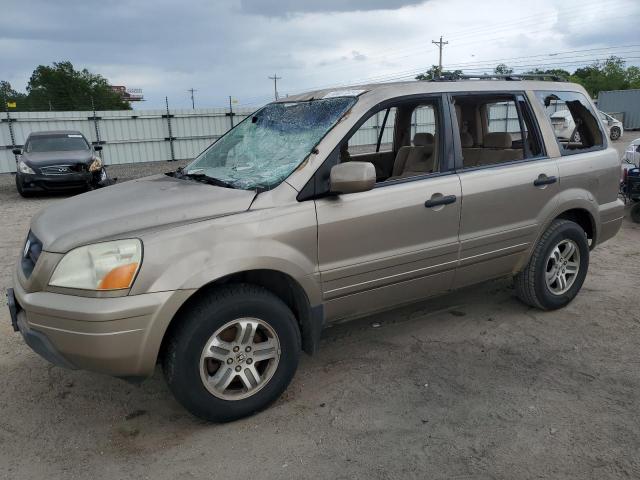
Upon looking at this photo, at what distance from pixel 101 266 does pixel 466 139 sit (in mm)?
2848

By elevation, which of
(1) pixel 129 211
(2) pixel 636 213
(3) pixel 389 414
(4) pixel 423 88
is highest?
(4) pixel 423 88

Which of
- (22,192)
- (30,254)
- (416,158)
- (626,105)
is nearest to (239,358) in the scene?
(30,254)

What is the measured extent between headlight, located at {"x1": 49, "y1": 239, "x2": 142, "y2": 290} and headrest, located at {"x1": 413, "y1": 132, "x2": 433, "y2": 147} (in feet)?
8.09

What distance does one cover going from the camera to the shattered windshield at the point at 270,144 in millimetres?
3260

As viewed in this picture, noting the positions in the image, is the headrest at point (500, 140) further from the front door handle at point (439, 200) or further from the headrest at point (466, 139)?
the front door handle at point (439, 200)

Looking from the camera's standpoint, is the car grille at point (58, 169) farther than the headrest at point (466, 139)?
Yes

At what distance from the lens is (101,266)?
258cm

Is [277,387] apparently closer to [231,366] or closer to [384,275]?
[231,366]

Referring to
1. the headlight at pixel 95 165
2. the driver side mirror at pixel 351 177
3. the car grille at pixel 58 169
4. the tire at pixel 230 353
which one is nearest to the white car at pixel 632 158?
the driver side mirror at pixel 351 177

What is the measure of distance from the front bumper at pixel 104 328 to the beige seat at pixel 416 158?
2.06 m

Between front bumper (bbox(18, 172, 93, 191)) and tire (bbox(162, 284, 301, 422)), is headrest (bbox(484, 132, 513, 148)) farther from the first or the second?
front bumper (bbox(18, 172, 93, 191))

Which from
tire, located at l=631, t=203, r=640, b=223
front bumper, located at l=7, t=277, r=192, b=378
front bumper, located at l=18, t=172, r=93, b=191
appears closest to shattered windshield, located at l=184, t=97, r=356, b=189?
front bumper, located at l=7, t=277, r=192, b=378

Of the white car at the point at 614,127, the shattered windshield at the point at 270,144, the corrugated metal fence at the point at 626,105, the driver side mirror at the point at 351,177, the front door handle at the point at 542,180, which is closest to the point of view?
the driver side mirror at the point at 351,177

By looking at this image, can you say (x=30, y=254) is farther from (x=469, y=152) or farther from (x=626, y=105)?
(x=626, y=105)
